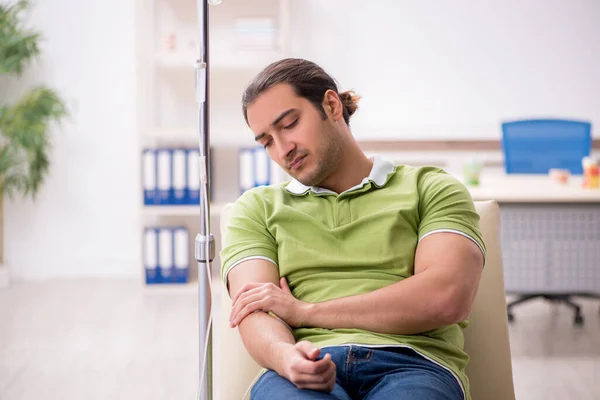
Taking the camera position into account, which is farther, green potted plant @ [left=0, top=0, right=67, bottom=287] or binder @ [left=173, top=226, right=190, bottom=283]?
binder @ [left=173, top=226, right=190, bottom=283]

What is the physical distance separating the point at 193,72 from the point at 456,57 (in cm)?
158

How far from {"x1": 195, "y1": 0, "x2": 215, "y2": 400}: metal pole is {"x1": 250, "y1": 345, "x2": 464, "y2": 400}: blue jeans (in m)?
0.17

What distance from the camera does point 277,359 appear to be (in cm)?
125

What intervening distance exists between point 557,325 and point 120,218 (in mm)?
2576

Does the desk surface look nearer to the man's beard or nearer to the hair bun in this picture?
the hair bun

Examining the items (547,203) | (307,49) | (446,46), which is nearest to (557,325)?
(547,203)

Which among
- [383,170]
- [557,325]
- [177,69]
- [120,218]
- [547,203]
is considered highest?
[177,69]

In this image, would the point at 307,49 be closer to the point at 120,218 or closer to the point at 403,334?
the point at 120,218

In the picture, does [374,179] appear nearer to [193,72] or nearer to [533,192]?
[533,192]

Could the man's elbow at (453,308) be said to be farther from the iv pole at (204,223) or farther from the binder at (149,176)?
the binder at (149,176)

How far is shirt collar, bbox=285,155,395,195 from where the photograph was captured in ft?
4.96

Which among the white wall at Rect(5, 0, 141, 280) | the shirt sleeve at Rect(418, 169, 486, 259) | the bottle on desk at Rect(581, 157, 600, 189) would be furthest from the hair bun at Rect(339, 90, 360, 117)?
the white wall at Rect(5, 0, 141, 280)

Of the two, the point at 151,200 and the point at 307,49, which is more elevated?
the point at 307,49

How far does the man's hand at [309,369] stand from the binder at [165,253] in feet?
9.56
